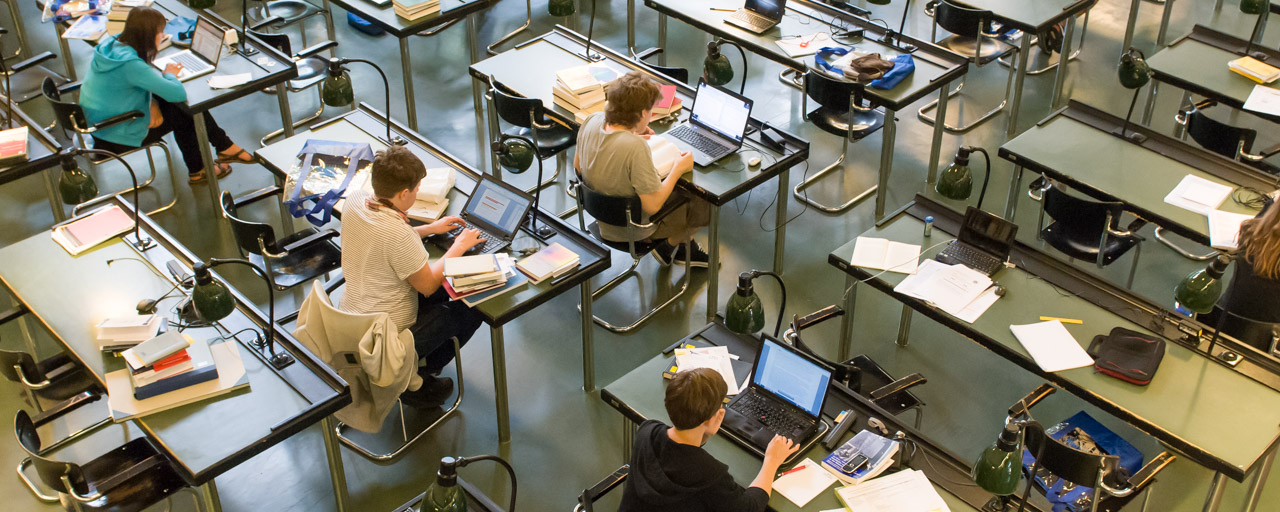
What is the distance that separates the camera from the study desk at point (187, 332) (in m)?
3.67

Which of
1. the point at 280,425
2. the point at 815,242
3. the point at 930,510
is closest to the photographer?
the point at 930,510

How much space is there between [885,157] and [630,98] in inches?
74.7

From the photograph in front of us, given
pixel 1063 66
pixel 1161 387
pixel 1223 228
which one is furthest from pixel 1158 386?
pixel 1063 66

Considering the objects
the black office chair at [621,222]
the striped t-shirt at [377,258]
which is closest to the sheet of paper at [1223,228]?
the black office chair at [621,222]

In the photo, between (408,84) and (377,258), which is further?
(408,84)

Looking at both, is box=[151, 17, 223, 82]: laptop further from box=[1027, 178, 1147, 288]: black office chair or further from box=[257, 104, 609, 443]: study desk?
box=[1027, 178, 1147, 288]: black office chair

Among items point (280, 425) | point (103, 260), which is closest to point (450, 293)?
point (280, 425)

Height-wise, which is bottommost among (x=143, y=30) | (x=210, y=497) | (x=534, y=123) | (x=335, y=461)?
(x=335, y=461)

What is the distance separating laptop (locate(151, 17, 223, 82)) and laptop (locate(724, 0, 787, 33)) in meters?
2.95

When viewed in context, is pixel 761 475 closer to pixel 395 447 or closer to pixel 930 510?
pixel 930 510

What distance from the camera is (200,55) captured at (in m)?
6.21

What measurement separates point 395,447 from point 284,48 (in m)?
3.17

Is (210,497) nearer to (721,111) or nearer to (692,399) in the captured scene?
(692,399)

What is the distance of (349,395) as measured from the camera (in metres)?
3.90
